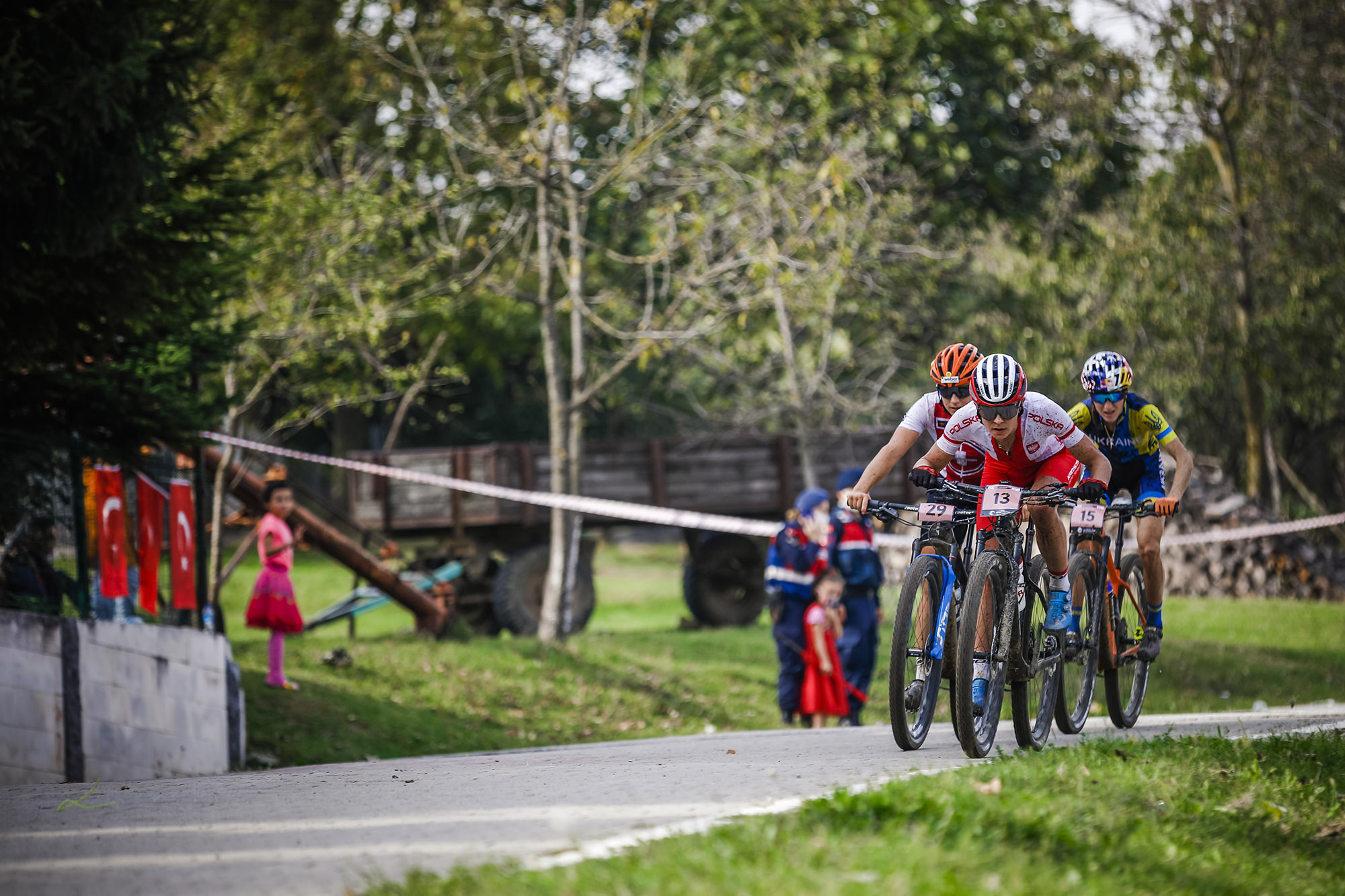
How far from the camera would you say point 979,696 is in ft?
21.2

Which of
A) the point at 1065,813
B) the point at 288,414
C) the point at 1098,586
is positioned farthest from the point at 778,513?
the point at 1065,813

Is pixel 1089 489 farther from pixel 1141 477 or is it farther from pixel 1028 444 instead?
pixel 1141 477

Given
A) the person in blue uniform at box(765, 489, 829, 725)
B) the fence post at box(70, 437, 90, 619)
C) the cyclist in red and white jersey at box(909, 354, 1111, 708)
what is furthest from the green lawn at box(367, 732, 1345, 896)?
the fence post at box(70, 437, 90, 619)

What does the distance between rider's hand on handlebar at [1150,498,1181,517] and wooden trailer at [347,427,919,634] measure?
36.0 ft

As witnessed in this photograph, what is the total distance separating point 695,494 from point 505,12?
274 inches

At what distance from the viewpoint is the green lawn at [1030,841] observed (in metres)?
3.82

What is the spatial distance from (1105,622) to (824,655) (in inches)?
138

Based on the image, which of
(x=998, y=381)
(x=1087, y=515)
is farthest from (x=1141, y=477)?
(x=998, y=381)

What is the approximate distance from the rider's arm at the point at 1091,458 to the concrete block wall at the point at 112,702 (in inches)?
233

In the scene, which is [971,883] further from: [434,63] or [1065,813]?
[434,63]

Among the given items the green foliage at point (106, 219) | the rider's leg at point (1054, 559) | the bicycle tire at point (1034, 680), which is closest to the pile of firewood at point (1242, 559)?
the bicycle tire at point (1034, 680)

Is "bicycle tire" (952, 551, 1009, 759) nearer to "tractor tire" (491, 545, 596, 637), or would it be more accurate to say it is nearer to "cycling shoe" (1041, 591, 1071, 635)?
"cycling shoe" (1041, 591, 1071, 635)

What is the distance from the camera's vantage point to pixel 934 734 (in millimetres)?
7820

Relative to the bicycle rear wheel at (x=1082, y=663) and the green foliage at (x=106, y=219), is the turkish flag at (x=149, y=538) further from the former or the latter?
the bicycle rear wheel at (x=1082, y=663)
